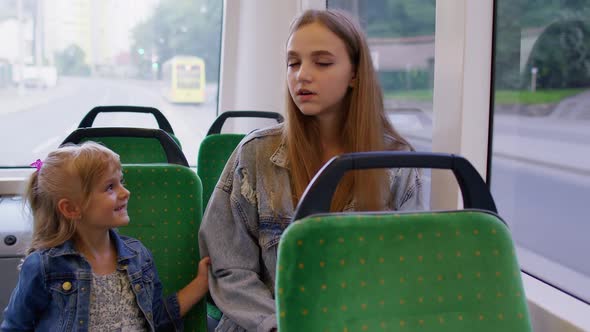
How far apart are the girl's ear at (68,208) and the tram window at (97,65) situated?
3.04 meters

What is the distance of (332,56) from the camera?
5.58ft

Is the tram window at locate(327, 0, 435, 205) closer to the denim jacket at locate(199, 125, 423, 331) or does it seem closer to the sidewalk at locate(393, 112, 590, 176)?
the sidewalk at locate(393, 112, 590, 176)

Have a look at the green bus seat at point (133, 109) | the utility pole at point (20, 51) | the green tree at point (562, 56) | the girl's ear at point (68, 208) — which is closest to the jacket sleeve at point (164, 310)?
the girl's ear at point (68, 208)

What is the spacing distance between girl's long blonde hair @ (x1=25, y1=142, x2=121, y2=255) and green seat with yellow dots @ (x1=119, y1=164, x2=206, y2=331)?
0.19 metres

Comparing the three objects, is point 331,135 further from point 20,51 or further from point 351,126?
point 20,51

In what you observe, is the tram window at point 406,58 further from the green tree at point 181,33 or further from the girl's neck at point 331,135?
the green tree at point 181,33

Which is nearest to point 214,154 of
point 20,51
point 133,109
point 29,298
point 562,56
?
point 133,109

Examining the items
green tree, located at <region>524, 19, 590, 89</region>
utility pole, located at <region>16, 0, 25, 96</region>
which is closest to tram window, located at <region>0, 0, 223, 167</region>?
utility pole, located at <region>16, 0, 25, 96</region>

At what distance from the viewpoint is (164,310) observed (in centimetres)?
171

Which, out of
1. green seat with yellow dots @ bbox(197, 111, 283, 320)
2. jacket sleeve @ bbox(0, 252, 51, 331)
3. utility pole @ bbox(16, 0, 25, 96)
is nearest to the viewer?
jacket sleeve @ bbox(0, 252, 51, 331)

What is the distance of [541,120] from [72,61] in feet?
11.3

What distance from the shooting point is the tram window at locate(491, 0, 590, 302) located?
1842 millimetres

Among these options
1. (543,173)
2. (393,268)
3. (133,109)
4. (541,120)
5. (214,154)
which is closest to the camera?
(393,268)

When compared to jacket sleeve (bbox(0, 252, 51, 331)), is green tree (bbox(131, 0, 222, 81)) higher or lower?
higher
